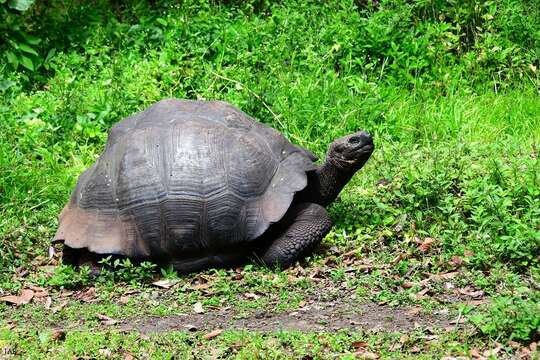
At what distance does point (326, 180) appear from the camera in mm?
7609

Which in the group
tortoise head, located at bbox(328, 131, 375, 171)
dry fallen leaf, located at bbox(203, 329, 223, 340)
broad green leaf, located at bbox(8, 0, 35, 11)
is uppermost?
broad green leaf, located at bbox(8, 0, 35, 11)

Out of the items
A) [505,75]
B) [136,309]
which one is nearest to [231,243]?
[136,309]

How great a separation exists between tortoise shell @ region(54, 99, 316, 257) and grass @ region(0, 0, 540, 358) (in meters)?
0.28

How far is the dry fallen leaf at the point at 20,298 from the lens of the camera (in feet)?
22.9

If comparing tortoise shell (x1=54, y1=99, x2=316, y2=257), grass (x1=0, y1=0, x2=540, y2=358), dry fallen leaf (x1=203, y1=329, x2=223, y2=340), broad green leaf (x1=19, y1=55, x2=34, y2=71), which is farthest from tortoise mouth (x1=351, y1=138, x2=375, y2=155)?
Result: broad green leaf (x1=19, y1=55, x2=34, y2=71)

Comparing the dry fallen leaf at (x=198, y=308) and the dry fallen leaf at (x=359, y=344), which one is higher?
the dry fallen leaf at (x=359, y=344)

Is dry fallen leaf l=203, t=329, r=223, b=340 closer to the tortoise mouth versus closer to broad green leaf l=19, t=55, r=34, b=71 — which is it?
the tortoise mouth

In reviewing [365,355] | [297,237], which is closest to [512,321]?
[365,355]

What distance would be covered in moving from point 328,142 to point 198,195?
7.56ft

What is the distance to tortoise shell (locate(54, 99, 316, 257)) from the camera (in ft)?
23.0

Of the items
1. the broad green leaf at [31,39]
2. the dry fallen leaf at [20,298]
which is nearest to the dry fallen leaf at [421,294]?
the dry fallen leaf at [20,298]

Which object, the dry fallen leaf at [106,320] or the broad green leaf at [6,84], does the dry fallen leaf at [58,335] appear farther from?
the broad green leaf at [6,84]

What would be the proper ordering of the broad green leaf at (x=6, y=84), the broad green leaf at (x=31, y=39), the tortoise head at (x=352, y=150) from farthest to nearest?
1. the broad green leaf at (x=31, y=39)
2. the broad green leaf at (x=6, y=84)
3. the tortoise head at (x=352, y=150)

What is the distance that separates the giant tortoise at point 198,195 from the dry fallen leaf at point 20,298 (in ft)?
1.54
